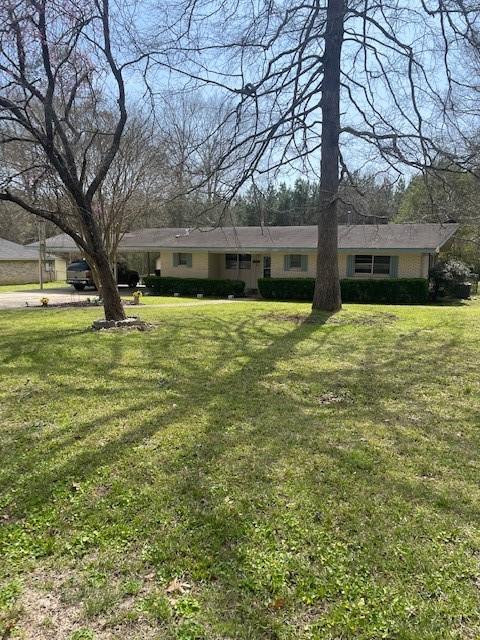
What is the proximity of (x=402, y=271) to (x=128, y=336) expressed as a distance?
15.1 meters

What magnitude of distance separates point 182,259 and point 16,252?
49.0ft

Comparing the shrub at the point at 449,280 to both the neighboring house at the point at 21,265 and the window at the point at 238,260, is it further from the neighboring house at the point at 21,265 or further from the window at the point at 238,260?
the neighboring house at the point at 21,265

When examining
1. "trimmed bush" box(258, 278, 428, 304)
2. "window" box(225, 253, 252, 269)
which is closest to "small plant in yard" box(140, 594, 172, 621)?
"trimmed bush" box(258, 278, 428, 304)

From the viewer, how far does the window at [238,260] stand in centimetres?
2603

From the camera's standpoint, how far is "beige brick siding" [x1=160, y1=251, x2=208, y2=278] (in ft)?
84.3

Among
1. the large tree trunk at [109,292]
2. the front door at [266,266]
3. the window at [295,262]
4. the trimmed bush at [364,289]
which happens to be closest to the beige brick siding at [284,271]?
the window at [295,262]

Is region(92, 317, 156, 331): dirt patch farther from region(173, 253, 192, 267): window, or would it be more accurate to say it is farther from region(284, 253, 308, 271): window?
region(173, 253, 192, 267): window

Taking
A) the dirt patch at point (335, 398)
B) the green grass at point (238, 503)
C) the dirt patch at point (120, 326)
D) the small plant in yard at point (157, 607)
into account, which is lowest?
the small plant in yard at point (157, 607)

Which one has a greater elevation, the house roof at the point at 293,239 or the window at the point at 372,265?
the house roof at the point at 293,239

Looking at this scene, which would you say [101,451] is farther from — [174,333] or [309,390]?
[174,333]

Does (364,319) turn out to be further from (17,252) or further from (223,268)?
(17,252)

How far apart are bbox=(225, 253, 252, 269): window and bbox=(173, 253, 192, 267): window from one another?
6.52ft

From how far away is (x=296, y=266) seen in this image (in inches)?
934

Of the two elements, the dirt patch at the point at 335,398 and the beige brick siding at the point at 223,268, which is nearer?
the dirt patch at the point at 335,398
